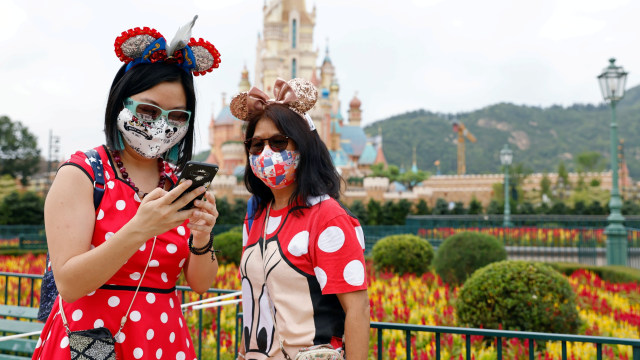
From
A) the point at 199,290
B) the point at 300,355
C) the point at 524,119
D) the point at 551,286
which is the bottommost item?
the point at 551,286

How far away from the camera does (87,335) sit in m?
1.74

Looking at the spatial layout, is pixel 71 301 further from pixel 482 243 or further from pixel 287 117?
pixel 482 243

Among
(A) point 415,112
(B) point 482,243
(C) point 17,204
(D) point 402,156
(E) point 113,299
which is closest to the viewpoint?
(E) point 113,299

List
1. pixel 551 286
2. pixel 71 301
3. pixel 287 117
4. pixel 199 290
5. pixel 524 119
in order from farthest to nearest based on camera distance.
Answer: pixel 524 119, pixel 551 286, pixel 199 290, pixel 287 117, pixel 71 301

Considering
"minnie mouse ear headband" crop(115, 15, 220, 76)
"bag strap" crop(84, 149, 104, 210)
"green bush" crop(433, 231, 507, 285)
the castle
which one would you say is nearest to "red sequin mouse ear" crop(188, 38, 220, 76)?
"minnie mouse ear headband" crop(115, 15, 220, 76)

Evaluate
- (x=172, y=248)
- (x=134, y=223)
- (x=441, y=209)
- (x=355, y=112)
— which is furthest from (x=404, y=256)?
(x=355, y=112)

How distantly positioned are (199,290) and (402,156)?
85301 millimetres

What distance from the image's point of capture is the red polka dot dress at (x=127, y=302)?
5.93ft

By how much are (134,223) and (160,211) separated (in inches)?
3.6

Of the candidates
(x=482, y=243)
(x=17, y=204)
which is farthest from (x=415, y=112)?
(x=482, y=243)

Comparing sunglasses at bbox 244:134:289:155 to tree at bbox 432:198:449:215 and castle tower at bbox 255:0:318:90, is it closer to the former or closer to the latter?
tree at bbox 432:198:449:215

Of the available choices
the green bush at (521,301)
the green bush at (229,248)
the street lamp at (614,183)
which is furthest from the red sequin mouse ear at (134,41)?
the street lamp at (614,183)

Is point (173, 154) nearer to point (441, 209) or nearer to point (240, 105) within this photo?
point (240, 105)

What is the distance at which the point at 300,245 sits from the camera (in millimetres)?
1957
